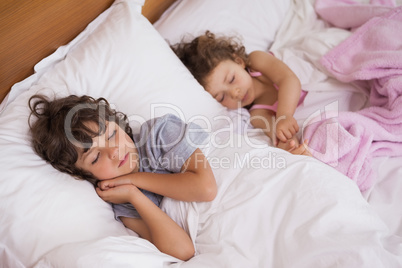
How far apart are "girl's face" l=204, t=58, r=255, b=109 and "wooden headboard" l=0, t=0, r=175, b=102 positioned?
512mm

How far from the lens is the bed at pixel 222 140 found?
2.69ft

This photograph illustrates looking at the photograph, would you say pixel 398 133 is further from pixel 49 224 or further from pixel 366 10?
pixel 49 224

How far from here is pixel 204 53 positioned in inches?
53.4

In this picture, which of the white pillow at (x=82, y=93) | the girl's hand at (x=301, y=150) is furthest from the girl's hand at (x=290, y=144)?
the white pillow at (x=82, y=93)

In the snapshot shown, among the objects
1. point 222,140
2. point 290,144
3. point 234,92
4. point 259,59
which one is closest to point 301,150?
point 290,144

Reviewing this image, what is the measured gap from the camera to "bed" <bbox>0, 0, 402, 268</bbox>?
0.82m

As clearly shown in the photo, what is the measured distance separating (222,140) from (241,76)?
0.39 metres

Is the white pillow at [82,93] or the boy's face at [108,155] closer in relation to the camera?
the white pillow at [82,93]

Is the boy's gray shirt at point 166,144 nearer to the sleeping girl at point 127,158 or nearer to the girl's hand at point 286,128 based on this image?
the sleeping girl at point 127,158

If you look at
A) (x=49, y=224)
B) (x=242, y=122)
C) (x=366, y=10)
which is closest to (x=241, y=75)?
(x=242, y=122)

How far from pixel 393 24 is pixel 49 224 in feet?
4.45

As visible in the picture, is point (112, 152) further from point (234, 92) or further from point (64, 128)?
point (234, 92)

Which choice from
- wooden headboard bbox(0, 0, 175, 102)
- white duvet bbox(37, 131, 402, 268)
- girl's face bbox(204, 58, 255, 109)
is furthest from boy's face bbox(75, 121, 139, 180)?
girl's face bbox(204, 58, 255, 109)

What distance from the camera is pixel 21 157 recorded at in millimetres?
913
